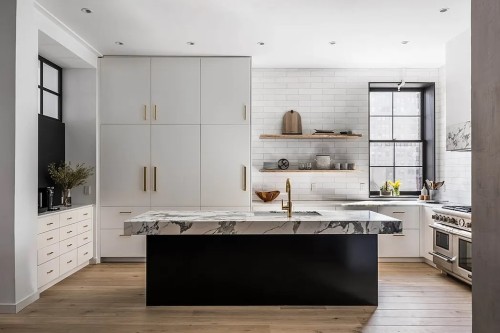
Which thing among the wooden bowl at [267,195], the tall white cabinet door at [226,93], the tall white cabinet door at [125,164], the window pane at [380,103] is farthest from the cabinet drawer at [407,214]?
the tall white cabinet door at [125,164]

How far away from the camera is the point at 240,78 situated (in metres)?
5.70

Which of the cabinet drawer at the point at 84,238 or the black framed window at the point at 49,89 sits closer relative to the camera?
the black framed window at the point at 49,89

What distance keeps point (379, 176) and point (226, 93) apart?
8.85 feet

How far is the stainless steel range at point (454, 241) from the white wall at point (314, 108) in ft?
5.11

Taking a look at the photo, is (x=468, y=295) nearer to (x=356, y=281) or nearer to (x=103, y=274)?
(x=356, y=281)

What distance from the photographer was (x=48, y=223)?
436 cm

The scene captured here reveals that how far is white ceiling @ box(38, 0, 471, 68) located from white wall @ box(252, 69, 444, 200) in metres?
0.43

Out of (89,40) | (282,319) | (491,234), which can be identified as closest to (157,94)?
(89,40)

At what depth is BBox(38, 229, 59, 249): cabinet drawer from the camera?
4.20m

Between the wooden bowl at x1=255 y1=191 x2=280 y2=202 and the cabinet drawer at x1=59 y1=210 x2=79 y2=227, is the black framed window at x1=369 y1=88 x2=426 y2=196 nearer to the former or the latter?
the wooden bowl at x1=255 y1=191 x2=280 y2=202

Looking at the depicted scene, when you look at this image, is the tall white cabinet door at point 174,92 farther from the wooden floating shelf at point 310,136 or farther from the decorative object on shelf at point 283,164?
the decorative object on shelf at point 283,164

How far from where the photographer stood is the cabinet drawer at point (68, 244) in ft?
15.4

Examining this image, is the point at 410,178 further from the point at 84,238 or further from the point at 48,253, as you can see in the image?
the point at 48,253

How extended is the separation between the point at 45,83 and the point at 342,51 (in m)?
3.78
